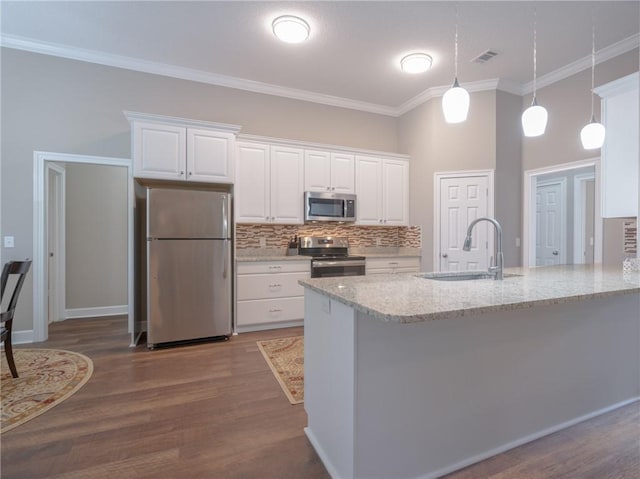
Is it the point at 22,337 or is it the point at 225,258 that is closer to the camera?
the point at 22,337

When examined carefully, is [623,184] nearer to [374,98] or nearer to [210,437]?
[374,98]

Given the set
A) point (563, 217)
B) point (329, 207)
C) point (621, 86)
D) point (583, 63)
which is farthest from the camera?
point (563, 217)

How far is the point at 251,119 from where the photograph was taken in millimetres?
4129

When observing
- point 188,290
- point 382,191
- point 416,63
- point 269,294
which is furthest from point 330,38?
point 188,290

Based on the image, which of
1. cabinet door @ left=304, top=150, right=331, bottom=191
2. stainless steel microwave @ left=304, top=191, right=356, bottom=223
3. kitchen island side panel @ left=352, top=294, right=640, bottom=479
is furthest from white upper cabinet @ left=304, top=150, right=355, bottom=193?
kitchen island side panel @ left=352, top=294, right=640, bottom=479

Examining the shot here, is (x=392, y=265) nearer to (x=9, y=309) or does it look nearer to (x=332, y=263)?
(x=332, y=263)

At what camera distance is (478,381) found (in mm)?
1529

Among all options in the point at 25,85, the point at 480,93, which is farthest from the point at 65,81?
the point at 480,93

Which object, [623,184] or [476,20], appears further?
[476,20]

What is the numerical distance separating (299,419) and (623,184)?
3.14m

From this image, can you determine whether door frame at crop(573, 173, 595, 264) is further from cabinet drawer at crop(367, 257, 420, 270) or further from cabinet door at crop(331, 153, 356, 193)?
cabinet door at crop(331, 153, 356, 193)

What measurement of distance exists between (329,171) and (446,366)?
3.23m

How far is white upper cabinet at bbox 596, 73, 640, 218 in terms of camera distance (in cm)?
247

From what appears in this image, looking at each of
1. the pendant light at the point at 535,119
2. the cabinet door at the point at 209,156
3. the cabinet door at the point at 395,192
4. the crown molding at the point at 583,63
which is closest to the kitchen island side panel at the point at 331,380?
the pendant light at the point at 535,119
